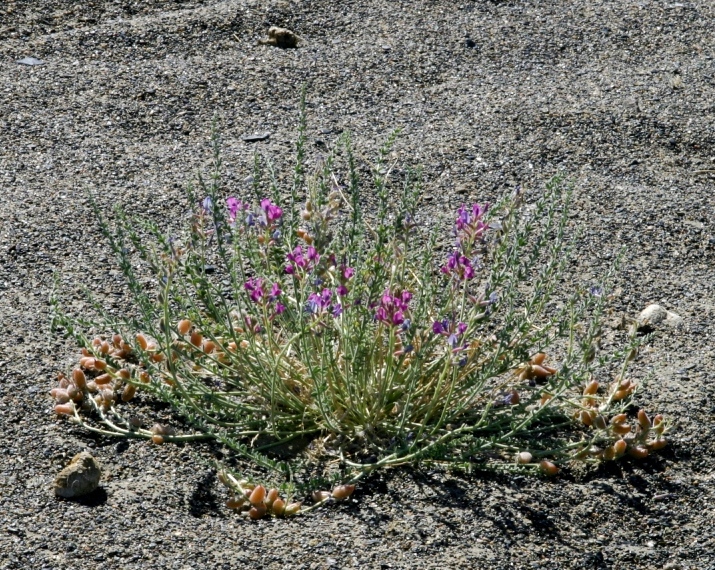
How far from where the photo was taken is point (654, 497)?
2.57m

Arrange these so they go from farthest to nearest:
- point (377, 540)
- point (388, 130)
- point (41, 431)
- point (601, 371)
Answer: point (388, 130)
point (601, 371)
point (41, 431)
point (377, 540)

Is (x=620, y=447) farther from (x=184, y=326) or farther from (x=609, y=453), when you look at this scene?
(x=184, y=326)

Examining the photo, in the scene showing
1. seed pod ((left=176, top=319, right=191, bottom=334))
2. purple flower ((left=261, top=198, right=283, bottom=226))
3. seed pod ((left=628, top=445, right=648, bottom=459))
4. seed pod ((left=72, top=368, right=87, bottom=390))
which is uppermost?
purple flower ((left=261, top=198, right=283, bottom=226))

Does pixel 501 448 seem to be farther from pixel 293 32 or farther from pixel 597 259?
pixel 293 32

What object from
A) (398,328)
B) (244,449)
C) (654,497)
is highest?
(398,328)

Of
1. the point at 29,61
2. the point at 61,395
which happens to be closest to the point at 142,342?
the point at 61,395

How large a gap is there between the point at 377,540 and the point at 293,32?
344 centimetres

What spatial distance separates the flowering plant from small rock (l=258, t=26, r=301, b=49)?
241 cm

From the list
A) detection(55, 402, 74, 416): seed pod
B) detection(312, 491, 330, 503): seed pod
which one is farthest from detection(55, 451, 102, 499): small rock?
detection(312, 491, 330, 503): seed pod

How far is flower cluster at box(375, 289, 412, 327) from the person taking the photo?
93.4 inches

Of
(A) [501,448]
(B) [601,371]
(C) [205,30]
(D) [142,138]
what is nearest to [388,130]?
(D) [142,138]

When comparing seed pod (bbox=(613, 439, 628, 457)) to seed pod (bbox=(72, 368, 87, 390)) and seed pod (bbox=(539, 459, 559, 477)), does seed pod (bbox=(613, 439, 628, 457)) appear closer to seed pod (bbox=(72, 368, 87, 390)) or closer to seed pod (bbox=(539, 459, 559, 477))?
seed pod (bbox=(539, 459, 559, 477))

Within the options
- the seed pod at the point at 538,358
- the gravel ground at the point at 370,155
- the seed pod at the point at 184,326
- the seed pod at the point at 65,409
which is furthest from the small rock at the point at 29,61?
the seed pod at the point at 538,358

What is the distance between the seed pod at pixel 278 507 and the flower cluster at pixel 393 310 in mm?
486
